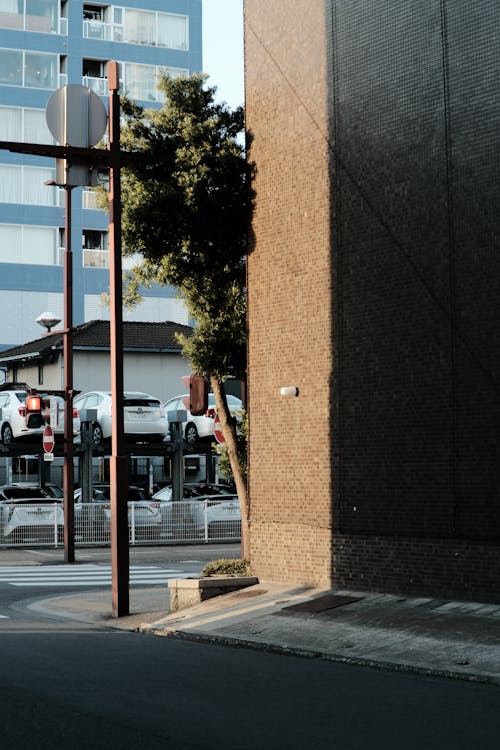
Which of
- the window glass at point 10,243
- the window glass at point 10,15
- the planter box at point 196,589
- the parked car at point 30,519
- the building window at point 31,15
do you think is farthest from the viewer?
the building window at point 31,15

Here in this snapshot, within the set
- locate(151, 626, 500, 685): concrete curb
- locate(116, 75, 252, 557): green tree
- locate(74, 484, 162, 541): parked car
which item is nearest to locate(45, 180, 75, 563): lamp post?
locate(74, 484, 162, 541): parked car

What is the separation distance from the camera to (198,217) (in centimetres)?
2008

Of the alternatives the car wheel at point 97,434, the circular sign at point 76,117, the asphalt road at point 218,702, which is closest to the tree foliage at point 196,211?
the circular sign at point 76,117

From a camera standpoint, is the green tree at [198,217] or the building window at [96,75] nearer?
the green tree at [198,217]

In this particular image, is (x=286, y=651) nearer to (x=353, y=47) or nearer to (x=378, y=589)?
(x=378, y=589)

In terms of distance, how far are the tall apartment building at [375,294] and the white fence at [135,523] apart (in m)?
15.8

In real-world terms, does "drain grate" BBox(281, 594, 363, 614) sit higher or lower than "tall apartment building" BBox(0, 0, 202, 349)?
lower

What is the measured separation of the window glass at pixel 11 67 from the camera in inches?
2243

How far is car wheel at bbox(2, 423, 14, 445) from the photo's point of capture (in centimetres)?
3734

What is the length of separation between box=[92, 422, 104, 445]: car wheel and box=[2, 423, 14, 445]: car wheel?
242 cm

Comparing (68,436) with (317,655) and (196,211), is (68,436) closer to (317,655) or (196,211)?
(196,211)

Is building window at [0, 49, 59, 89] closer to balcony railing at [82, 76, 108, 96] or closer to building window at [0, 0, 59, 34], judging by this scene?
building window at [0, 0, 59, 34]

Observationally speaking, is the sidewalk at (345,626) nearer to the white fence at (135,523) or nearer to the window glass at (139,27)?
the white fence at (135,523)

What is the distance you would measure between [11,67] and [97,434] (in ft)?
84.1
